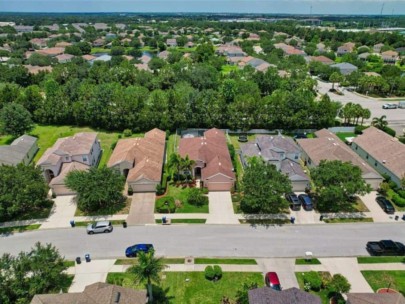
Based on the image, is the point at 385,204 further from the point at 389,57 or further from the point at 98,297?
the point at 389,57

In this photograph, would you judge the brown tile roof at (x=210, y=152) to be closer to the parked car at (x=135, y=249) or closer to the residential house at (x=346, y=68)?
the parked car at (x=135, y=249)

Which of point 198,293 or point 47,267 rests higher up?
point 47,267

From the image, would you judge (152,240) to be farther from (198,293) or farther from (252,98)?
(252,98)

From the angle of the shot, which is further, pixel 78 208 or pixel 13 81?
pixel 13 81

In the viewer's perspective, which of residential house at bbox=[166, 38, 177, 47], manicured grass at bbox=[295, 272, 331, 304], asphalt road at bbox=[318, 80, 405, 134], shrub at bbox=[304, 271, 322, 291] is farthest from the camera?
residential house at bbox=[166, 38, 177, 47]

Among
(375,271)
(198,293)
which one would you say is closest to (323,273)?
(375,271)

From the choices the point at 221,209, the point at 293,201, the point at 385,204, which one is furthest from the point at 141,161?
the point at 385,204

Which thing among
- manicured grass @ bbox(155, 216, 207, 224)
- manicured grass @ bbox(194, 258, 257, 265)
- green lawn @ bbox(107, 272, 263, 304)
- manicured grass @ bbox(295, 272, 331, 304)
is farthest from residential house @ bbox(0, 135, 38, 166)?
manicured grass @ bbox(295, 272, 331, 304)

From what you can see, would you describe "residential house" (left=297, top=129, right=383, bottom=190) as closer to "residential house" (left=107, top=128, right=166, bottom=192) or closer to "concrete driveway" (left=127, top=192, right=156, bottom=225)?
"residential house" (left=107, top=128, right=166, bottom=192)
